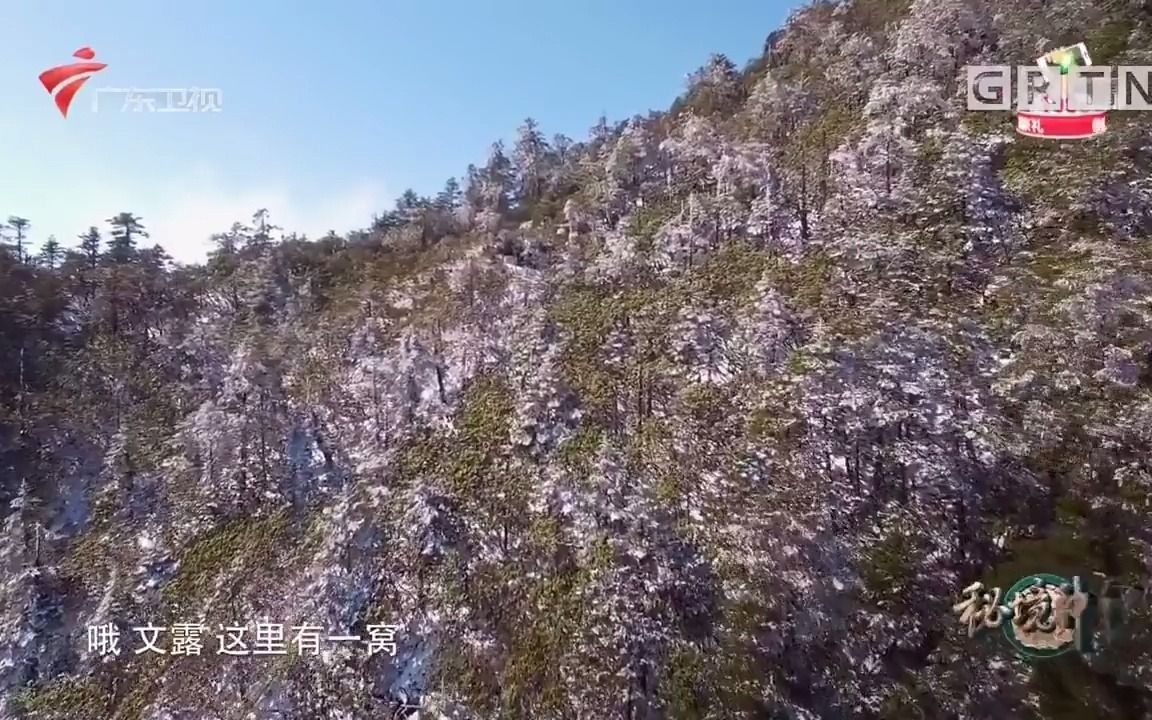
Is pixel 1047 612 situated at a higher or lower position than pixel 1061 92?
lower

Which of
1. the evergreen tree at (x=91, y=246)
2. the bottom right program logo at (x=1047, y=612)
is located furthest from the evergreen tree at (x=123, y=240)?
the bottom right program logo at (x=1047, y=612)

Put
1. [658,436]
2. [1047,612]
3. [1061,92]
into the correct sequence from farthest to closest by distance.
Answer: [1061,92]
[658,436]
[1047,612]

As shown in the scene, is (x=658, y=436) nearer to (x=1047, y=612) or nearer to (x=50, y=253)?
(x=1047, y=612)

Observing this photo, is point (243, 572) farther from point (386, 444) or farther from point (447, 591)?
point (447, 591)

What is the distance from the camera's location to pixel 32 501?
45094 mm

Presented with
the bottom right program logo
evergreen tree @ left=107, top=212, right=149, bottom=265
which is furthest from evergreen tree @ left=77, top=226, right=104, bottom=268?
the bottom right program logo

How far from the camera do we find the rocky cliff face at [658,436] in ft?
94.8

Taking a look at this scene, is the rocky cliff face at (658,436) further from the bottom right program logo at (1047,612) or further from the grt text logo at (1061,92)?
the grt text logo at (1061,92)

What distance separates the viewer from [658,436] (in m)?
37.5

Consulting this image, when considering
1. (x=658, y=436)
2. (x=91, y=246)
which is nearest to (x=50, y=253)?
(x=91, y=246)

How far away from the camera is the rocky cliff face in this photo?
28.9 m


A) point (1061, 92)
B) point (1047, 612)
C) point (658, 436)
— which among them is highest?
point (1061, 92)

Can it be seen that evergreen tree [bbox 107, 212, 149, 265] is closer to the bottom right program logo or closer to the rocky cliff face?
the rocky cliff face

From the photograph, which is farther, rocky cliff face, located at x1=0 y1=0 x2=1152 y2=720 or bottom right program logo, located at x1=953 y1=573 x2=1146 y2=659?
rocky cliff face, located at x1=0 y1=0 x2=1152 y2=720
